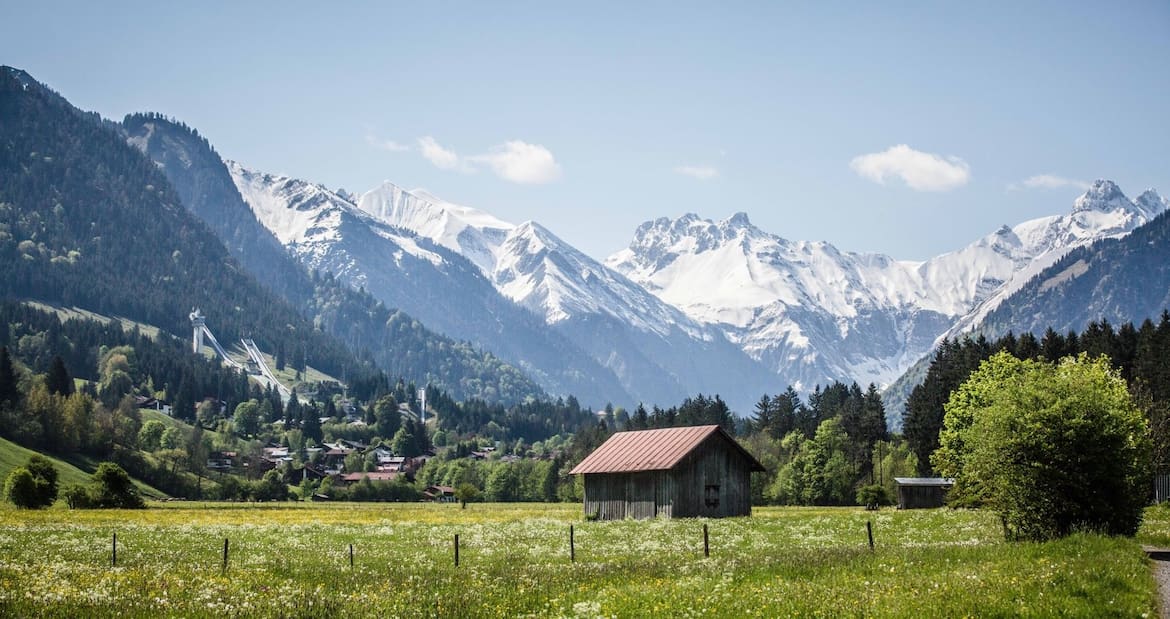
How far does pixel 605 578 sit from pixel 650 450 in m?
42.6

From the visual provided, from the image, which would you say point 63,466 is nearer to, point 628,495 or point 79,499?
point 79,499

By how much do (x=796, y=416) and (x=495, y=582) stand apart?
137942 millimetres

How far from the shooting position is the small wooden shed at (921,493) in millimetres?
87812

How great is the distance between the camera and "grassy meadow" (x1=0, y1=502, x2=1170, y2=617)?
968 inches

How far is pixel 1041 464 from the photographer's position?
3475cm

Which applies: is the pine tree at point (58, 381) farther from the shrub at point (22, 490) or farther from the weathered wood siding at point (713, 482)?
the weathered wood siding at point (713, 482)

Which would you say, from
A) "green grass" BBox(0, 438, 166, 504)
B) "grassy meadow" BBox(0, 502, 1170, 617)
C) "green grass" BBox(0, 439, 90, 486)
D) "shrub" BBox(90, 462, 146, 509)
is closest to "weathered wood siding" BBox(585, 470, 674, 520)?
"grassy meadow" BBox(0, 502, 1170, 617)

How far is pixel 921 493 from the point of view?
8844 cm

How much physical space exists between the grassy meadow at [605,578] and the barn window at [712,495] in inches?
924

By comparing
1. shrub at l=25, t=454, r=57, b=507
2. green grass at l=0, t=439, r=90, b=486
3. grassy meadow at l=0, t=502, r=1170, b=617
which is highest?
green grass at l=0, t=439, r=90, b=486

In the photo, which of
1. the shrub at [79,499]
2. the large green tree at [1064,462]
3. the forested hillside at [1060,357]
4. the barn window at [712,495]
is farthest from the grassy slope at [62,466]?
the large green tree at [1064,462]

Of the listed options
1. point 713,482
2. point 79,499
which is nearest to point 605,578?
point 713,482

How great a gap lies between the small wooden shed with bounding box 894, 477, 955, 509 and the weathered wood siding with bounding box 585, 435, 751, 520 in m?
18.9

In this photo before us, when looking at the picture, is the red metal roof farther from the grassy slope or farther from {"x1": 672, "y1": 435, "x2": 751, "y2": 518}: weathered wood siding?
the grassy slope
